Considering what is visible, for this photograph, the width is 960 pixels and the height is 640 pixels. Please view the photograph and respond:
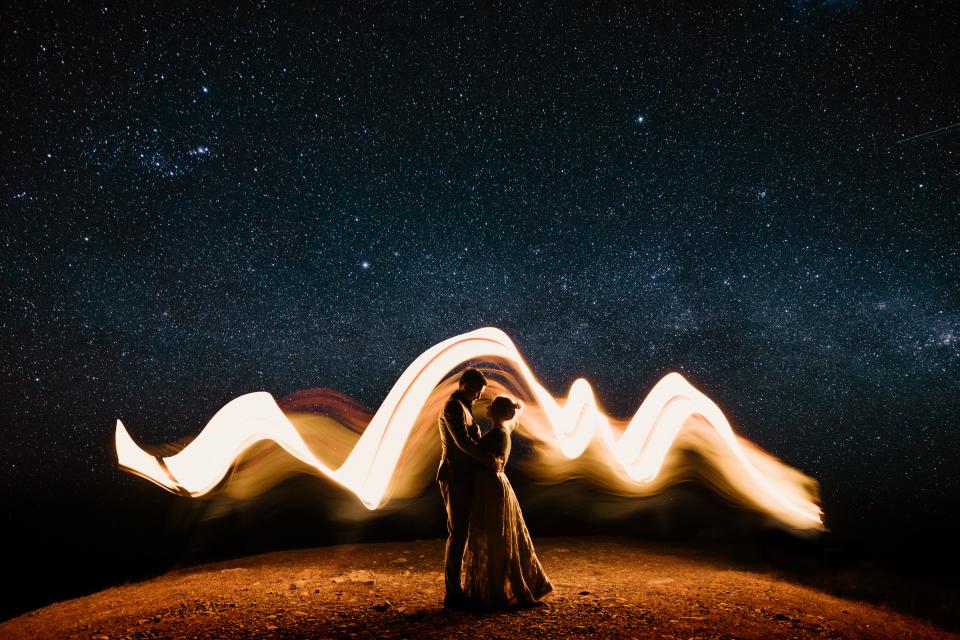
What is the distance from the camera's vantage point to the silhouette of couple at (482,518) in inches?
213

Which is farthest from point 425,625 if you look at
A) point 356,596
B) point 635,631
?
point 635,631

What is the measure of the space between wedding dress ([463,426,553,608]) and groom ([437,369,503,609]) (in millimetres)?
Answer: 93

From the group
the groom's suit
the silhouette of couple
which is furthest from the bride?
the groom's suit

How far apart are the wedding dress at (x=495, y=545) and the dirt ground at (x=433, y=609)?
0.21 meters

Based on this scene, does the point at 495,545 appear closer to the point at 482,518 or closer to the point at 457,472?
the point at 482,518

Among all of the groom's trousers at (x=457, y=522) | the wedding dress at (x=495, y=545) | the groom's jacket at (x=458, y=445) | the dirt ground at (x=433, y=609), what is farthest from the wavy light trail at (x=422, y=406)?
the wedding dress at (x=495, y=545)

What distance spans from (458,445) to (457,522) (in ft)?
2.86

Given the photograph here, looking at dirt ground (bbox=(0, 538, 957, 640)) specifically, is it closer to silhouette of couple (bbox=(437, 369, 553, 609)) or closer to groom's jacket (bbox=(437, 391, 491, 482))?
silhouette of couple (bbox=(437, 369, 553, 609))

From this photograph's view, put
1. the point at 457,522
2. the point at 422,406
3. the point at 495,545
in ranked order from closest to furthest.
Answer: the point at 495,545 → the point at 457,522 → the point at 422,406

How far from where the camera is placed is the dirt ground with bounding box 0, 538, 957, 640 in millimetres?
4953

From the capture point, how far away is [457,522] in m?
5.61

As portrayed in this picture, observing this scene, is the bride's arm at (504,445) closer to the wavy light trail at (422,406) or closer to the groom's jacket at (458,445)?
the groom's jacket at (458,445)

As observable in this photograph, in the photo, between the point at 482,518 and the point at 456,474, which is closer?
the point at 482,518

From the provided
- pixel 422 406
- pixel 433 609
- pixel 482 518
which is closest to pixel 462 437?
pixel 482 518
